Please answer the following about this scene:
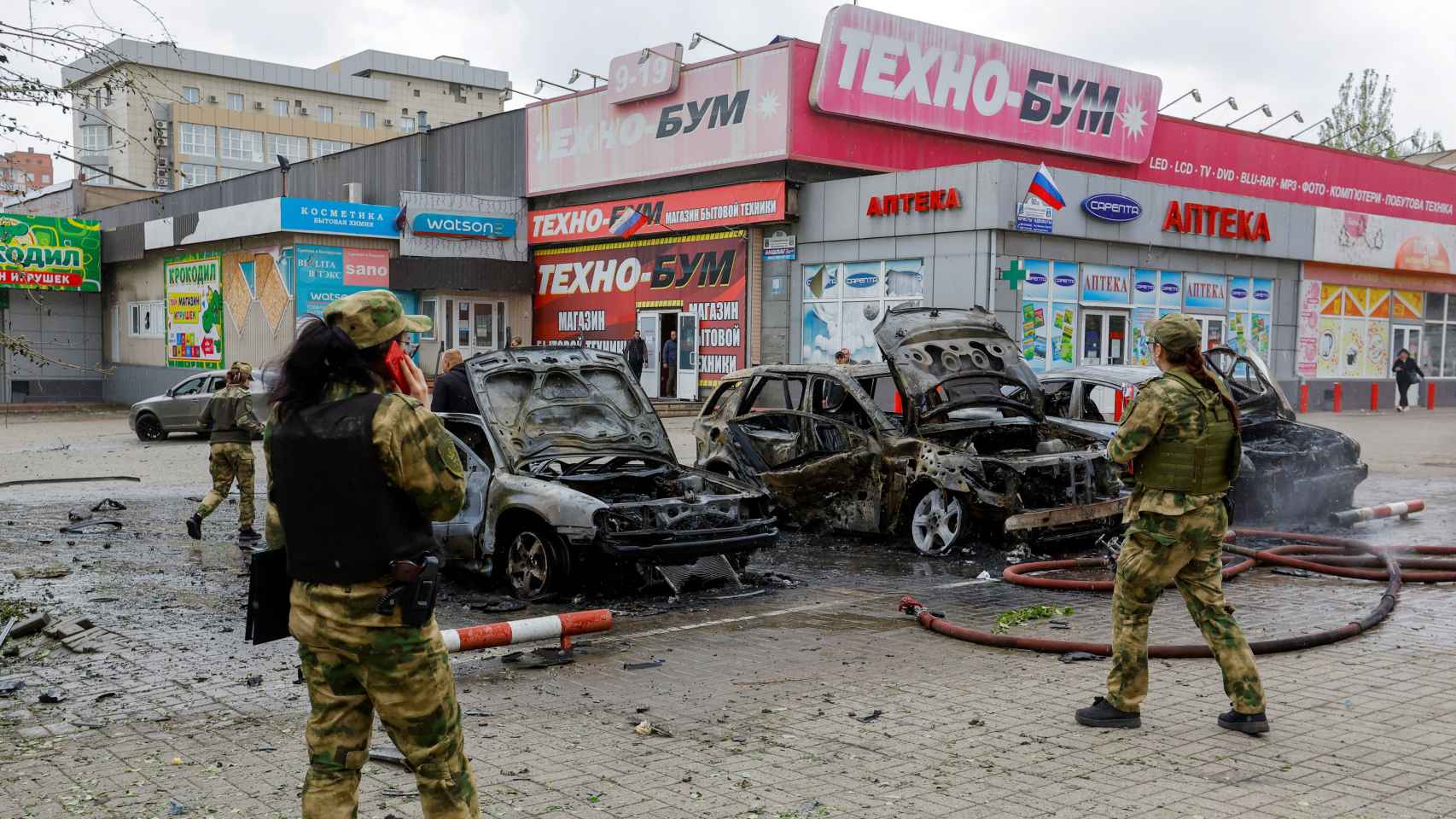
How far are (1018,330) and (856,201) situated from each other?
4.20 m

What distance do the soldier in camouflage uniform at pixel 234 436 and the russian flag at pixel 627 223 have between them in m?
17.4

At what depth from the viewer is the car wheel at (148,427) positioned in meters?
23.0

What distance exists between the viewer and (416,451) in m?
3.46

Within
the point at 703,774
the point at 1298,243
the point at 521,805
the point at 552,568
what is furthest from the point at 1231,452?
the point at 1298,243

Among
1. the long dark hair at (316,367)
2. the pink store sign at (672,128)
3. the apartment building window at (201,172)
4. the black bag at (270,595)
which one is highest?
the apartment building window at (201,172)

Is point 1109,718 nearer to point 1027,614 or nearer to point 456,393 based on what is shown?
point 1027,614

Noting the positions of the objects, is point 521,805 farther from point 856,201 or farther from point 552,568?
point 856,201

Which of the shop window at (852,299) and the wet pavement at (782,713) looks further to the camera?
the shop window at (852,299)

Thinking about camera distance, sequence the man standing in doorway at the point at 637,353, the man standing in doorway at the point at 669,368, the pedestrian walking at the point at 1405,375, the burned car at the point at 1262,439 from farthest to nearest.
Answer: the pedestrian walking at the point at 1405,375 → the man standing in doorway at the point at 669,368 → the man standing in doorway at the point at 637,353 → the burned car at the point at 1262,439

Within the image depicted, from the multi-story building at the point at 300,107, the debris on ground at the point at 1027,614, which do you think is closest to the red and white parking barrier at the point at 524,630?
the debris on ground at the point at 1027,614

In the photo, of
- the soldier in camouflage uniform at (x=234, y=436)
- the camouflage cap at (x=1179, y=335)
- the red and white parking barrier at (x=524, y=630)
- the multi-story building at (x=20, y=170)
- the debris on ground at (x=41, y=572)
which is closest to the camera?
the camouflage cap at (x=1179, y=335)

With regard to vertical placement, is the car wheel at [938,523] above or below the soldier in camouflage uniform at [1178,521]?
below

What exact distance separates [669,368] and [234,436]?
55.4ft

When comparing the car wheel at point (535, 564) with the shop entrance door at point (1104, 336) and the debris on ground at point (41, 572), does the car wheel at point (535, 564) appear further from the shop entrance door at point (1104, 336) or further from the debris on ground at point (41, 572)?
the shop entrance door at point (1104, 336)
